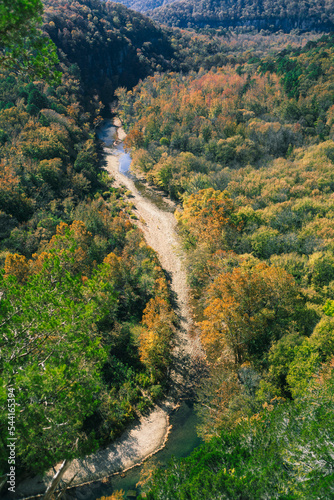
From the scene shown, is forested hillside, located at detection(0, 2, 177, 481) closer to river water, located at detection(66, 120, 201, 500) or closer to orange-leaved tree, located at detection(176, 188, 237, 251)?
river water, located at detection(66, 120, 201, 500)

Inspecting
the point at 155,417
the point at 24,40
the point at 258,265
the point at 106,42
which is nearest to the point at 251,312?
the point at 258,265

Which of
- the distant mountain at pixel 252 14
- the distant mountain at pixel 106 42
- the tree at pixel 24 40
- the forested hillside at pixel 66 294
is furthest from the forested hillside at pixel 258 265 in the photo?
the distant mountain at pixel 252 14

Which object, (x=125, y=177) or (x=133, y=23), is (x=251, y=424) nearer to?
(x=125, y=177)

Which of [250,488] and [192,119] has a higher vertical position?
[192,119]

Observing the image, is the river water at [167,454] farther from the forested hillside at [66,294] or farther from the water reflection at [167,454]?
the forested hillside at [66,294]

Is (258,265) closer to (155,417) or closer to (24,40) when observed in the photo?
(155,417)

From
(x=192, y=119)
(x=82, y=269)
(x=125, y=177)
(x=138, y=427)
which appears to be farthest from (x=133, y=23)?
(x=138, y=427)

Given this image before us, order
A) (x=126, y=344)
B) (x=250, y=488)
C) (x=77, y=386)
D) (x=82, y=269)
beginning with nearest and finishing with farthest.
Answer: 1. (x=77, y=386)
2. (x=250, y=488)
3. (x=126, y=344)
4. (x=82, y=269)
